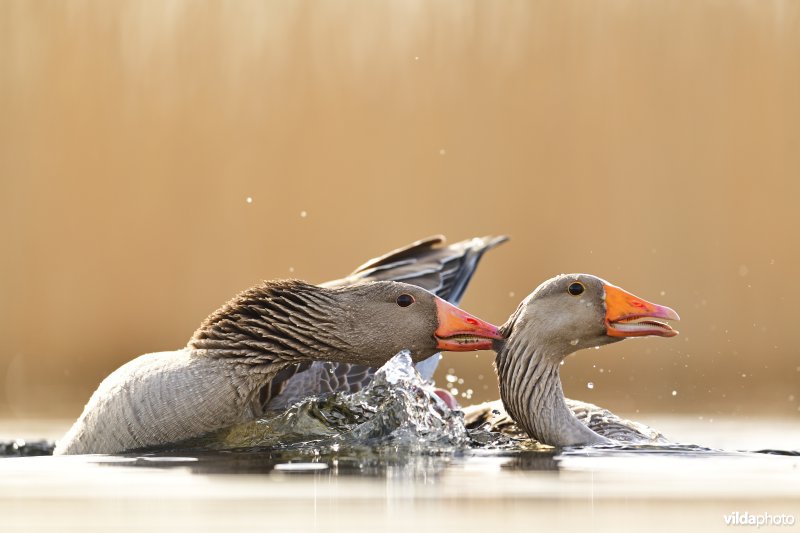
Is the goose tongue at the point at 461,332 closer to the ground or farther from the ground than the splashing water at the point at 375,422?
farther from the ground

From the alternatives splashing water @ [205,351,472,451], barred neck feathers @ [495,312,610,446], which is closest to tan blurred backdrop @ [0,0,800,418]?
barred neck feathers @ [495,312,610,446]

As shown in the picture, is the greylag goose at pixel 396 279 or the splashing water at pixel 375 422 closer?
the splashing water at pixel 375 422

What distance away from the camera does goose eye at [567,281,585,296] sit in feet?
25.6

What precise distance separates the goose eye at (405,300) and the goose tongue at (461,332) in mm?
181

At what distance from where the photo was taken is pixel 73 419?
1178cm

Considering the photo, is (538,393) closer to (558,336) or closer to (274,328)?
(558,336)

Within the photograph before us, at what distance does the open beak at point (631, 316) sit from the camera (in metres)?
7.64

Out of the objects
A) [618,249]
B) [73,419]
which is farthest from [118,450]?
[618,249]

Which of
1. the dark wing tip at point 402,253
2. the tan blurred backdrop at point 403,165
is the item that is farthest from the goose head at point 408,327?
the tan blurred backdrop at point 403,165

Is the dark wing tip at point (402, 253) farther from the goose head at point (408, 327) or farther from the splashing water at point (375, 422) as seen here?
the splashing water at point (375, 422)

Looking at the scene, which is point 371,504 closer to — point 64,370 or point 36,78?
point 64,370

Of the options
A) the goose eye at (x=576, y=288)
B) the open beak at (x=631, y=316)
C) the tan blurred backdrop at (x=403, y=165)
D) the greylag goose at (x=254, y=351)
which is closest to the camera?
the greylag goose at (x=254, y=351)

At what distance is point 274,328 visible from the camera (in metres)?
7.79

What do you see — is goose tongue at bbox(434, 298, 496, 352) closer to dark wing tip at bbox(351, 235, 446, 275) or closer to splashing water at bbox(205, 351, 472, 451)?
splashing water at bbox(205, 351, 472, 451)
